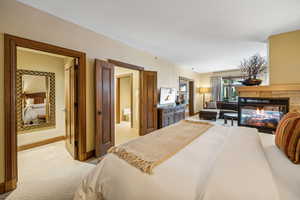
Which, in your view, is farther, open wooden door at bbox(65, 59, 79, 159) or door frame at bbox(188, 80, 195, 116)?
door frame at bbox(188, 80, 195, 116)

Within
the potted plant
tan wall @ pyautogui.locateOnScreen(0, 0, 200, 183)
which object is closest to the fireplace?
the potted plant

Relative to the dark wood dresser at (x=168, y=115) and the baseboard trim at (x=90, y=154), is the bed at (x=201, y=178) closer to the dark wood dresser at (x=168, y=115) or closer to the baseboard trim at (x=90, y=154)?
the baseboard trim at (x=90, y=154)

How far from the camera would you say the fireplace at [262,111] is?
279 cm

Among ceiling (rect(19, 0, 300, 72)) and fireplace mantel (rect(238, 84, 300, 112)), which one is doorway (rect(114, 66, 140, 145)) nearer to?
ceiling (rect(19, 0, 300, 72))

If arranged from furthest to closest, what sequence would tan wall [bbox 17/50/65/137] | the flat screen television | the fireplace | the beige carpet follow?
the flat screen television
tan wall [bbox 17/50/65/137]
the fireplace
the beige carpet

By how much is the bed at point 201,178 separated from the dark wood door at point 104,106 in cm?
162

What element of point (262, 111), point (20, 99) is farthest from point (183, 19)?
point (20, 99)

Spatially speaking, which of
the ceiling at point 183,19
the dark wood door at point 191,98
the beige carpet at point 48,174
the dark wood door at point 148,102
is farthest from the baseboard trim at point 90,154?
the dark wood door at point 191,98

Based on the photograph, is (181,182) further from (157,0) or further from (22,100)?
(22,100)

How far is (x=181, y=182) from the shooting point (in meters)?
0.82

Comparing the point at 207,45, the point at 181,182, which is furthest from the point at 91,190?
the point at 207,45

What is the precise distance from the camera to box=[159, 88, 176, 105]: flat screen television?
15.7 ft

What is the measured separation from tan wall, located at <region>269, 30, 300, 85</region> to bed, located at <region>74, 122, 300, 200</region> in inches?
94.1

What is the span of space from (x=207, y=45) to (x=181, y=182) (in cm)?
356
